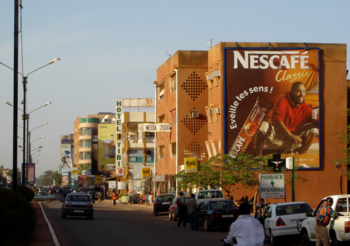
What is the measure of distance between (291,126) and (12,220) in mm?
31271

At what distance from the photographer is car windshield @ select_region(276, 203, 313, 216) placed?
16781mm

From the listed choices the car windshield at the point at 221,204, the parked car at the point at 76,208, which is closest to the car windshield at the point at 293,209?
the car windshield at the point at 221,204

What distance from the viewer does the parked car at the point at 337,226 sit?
41.6 ft

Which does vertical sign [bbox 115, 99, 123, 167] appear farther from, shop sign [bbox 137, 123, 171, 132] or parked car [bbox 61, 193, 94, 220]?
parked car [bbox 61, 193, 94, 220]

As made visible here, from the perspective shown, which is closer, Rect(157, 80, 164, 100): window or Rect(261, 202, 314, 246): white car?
Rect(261, 202, 314, 246): white car

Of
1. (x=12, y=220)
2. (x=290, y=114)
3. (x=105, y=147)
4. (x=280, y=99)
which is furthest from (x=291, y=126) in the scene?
(x=105, y=147)

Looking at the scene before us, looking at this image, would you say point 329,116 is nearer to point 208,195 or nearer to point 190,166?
point 190,166

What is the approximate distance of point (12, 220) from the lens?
13273mm

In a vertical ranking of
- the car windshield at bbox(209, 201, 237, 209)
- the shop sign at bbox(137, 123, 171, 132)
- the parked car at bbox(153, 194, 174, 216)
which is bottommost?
the parked car at bbox(153, 194, 174, 216)

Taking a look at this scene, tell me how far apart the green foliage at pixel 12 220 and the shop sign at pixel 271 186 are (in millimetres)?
10972

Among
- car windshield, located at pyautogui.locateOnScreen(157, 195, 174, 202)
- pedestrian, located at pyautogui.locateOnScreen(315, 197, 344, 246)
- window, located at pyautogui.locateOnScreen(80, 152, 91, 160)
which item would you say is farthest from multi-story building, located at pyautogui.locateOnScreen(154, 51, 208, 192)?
window, located at pyautogui.locateOnScreen(80, 152, 91, 160)

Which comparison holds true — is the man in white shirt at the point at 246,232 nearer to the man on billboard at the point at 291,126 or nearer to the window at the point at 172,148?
the man on billboard at the point at 291,126

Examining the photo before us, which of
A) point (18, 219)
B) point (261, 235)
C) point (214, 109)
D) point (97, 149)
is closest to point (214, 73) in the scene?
point (214, 109)

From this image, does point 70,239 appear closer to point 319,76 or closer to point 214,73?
point 214,73
